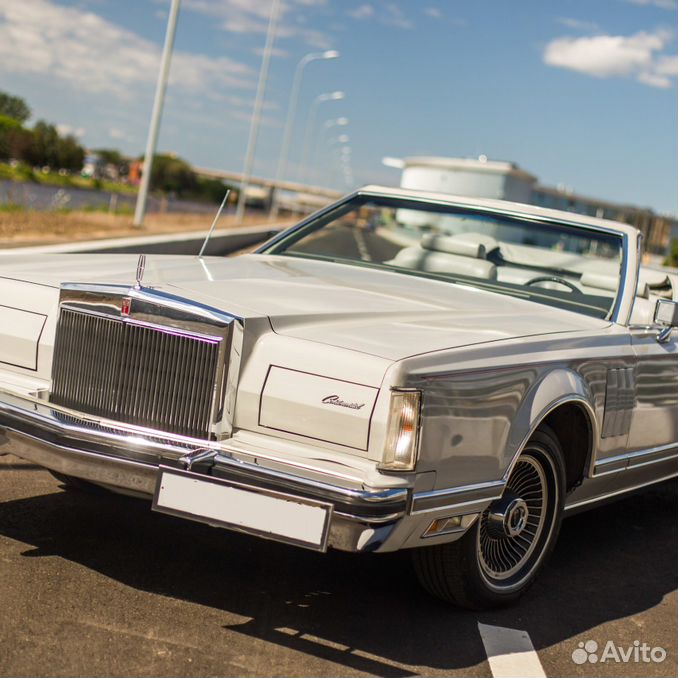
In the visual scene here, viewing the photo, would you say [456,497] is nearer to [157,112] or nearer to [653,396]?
[653,396]

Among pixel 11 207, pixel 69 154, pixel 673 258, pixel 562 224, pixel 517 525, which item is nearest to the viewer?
pixel 517 525

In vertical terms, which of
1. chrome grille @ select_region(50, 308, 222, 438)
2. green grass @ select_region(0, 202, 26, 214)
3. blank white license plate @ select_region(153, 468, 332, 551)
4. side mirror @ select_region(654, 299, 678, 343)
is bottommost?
green grass @ select_region(0, 202, 26, 214)

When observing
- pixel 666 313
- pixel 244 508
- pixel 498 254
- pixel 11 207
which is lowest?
pixel 11 207

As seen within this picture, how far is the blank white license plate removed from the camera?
126 inches

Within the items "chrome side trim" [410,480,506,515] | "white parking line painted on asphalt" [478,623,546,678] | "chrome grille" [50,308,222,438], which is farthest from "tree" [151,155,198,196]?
"chrome side trim" [410,480,506,515]

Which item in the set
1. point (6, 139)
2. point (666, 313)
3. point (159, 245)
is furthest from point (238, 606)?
point (6, 139)

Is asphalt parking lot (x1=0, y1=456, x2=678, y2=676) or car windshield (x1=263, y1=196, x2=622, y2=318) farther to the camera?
car windshield (x1=263, y1=196, x2=622, y2=318)

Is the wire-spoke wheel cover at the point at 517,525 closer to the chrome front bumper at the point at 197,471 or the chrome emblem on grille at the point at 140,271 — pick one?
the chrome front bumper at the point at 197,471

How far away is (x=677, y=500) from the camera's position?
6.89 meters

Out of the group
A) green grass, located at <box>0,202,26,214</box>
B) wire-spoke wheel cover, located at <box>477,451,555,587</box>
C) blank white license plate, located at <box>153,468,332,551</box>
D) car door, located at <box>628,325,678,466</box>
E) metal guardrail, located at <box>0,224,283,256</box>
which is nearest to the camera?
blank white license plate, located at <box>153,468,332,551</box>

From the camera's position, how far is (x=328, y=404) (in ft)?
11.0

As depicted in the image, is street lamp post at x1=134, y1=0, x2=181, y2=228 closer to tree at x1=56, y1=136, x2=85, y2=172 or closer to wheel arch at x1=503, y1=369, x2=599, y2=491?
wheel arch at x1=503, y1=369, x2=599, y2=491

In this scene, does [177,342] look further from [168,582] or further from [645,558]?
[645,558]

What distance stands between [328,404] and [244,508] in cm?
43
